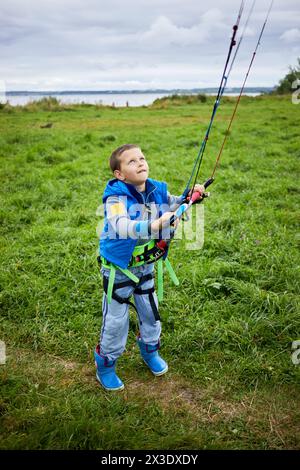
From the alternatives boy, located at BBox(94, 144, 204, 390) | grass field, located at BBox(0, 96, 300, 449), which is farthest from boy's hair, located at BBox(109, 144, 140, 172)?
grass field, located at BBox(0, 96, 300, 449)

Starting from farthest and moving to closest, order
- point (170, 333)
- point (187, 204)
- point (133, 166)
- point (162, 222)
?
point (170, 333) < point (133, 166) < point (187, 204) < point (162, 222)

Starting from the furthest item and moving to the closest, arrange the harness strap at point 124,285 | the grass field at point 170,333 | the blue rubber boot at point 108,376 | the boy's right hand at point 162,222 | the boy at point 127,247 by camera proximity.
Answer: the blue rubber boot at point 108,376
the harness strap at point 124,285
the grass field at point 170,333
the boy at point 127,247
the boy's right hand at point 162,222

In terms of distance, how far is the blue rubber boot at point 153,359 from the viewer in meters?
3.44

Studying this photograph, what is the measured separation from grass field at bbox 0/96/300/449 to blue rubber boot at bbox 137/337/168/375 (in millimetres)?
87

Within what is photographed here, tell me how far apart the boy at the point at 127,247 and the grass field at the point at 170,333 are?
0.41m

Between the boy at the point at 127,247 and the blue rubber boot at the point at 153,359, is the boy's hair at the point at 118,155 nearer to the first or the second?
the boy at the point at 127,247

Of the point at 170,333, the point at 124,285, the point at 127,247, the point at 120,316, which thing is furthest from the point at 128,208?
the point at 170,333

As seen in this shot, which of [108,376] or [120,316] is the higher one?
[120,316]

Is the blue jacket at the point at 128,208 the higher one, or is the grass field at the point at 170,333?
the blue jacket at the point at 128,208

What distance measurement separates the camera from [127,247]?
2.87 metres

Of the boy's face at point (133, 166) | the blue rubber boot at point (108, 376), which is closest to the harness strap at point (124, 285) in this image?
the blue rubber boot at point (108, 376)

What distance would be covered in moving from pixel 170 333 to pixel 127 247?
157cm

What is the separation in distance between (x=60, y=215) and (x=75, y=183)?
6.78ft

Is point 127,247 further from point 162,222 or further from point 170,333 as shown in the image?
point 170,333
